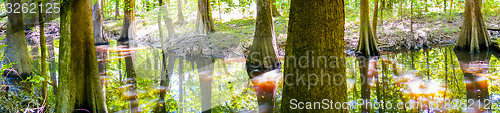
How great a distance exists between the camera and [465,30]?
15055 millimetres

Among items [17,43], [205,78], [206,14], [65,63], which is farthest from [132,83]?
[206,14]

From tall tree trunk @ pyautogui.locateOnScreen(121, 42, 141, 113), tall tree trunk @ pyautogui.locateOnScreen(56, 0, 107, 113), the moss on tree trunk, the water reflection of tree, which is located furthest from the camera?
the moss on tree trunk

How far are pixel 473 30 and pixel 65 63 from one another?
601 inches

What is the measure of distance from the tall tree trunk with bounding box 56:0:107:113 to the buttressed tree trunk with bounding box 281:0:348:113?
379cm

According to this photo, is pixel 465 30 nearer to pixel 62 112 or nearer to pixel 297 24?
pixel 297 24

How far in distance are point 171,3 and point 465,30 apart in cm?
1407

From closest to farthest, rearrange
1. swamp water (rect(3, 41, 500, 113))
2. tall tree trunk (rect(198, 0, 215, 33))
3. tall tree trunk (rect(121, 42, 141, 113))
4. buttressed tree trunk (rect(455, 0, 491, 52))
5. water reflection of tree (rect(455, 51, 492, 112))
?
1. water reflection of tree (rect(455, 51, 492, 112))
2. swamp water (rect(3, 41, 500, 113))
3. tall tree trunk (rect(121, 42, 141, 113))
4. buttressed tree trunk (rect(455, 0, 491, 52))
5. tall tree trunk (rect(198, 0, 215, 33))

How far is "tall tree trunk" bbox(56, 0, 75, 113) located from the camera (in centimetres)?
579

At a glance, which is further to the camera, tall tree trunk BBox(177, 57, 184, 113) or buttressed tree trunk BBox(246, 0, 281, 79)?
buttressed tree trunk BBox(246, 0, 281, 79)

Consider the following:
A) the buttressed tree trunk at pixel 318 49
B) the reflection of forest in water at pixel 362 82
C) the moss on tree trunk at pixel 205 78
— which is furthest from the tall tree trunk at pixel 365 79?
the moss on tree trunk at pixel 205 78

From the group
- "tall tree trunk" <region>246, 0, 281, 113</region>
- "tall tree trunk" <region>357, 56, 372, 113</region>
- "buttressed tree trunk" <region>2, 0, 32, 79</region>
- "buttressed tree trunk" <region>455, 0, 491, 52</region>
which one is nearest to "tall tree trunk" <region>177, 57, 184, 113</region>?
"tall tree trunk" <region>246, 0, 281, 113</region>

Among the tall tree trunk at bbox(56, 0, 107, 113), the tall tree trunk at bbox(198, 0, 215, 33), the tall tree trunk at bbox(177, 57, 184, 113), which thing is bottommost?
the tall tree trunk at bbox(177, 57, 184, 113)

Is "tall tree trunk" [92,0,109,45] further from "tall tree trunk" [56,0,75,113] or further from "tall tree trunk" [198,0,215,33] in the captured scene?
"tall tree trunk" [56,0,75,113]

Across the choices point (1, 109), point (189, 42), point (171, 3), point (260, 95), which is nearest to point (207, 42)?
point (189, 42)
